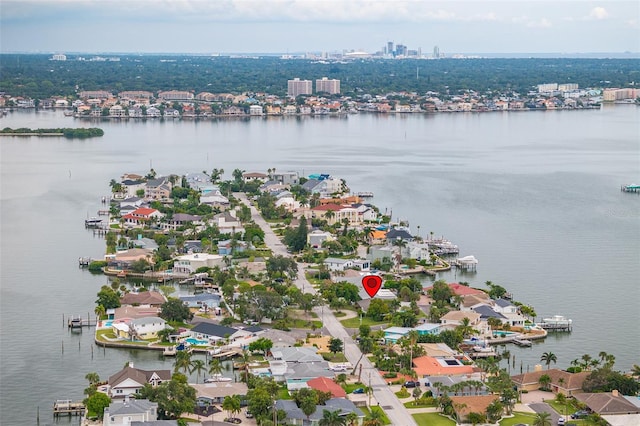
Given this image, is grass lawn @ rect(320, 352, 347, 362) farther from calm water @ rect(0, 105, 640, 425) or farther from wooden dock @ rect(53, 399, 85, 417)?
wooden dock @ rect(53, 399, 85, 417)

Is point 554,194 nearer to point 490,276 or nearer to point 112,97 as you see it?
point 490,276

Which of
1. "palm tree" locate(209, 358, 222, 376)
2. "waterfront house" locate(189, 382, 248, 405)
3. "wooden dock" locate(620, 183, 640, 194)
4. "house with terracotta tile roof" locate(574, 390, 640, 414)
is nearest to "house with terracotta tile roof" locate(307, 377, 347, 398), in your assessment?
"waterfront house" locate(189, 382, 248, 405)

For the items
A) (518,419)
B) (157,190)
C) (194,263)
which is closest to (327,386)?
(518,419)

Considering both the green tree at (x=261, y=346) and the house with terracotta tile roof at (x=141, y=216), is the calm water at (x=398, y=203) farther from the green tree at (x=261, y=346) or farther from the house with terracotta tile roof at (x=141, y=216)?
the green tree at (x=261, y=346)

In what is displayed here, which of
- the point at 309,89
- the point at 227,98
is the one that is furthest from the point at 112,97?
the point at 309,89

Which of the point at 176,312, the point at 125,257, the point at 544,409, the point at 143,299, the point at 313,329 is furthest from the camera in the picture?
the point at 125,257

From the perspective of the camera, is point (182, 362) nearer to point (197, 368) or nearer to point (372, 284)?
point (197, 368)
